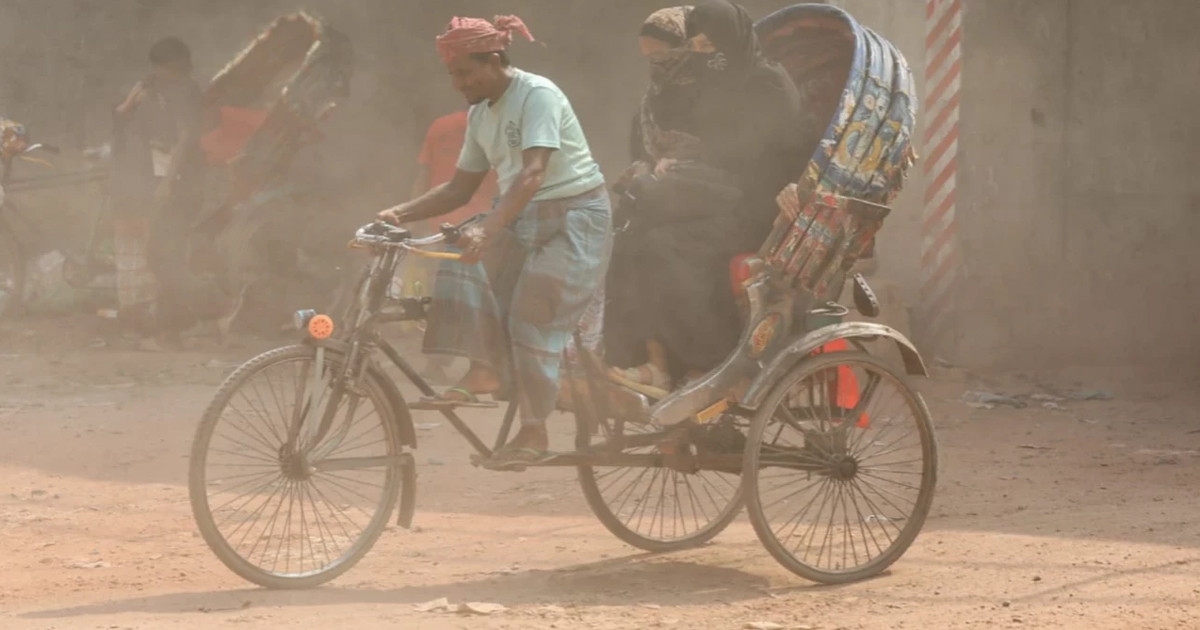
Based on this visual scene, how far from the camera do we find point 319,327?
5.27 m

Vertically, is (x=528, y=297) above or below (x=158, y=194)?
below

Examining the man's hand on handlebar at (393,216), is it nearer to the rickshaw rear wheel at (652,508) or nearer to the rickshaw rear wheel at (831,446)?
the rickshaw rear wheel at (652,508)

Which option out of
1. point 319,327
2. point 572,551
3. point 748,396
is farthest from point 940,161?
point 319,327

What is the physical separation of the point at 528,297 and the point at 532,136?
51cm

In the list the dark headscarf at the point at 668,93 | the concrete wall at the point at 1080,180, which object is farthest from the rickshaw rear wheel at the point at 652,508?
the concrete wall at the point at 1080,180

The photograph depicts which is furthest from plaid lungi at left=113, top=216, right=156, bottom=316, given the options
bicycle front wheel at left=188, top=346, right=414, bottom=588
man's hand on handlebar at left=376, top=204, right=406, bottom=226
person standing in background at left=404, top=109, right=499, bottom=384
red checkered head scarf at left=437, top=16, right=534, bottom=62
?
red checkered head scarf at left=437, top=16, right=534, bottom=62

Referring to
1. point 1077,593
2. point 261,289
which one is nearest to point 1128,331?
point 261,289

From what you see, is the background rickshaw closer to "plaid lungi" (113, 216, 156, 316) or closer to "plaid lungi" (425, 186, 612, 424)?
"plaid lungi" (113, 216, 156, 316)

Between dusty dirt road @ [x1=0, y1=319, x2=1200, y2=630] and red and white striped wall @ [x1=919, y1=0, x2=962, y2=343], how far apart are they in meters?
1.79

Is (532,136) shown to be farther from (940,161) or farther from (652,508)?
(940,161)

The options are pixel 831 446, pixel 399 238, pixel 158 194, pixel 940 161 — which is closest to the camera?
pixel 399 238

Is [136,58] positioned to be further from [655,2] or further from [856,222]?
[856,222]

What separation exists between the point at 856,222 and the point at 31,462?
4309 mm

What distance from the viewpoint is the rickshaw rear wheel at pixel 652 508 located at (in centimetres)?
623
